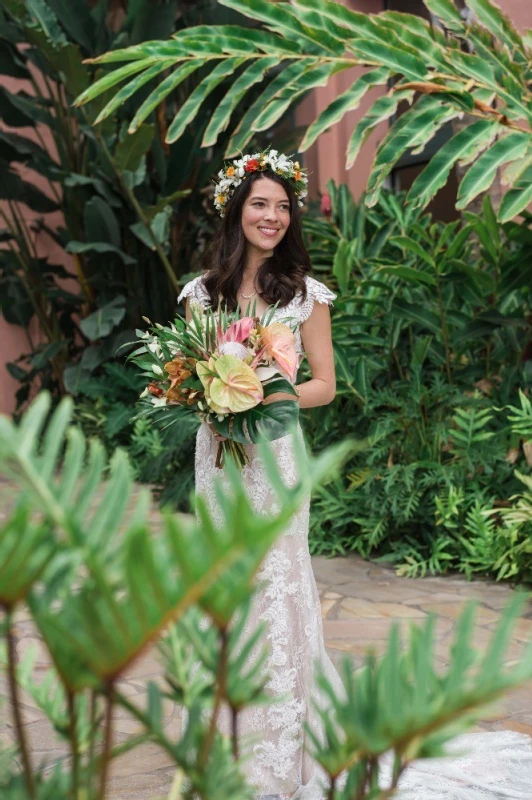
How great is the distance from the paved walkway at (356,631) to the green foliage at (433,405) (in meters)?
0.17

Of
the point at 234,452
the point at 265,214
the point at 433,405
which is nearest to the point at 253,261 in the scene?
the point at 265,214

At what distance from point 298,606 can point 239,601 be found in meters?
2.32

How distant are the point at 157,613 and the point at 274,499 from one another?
2.22 m

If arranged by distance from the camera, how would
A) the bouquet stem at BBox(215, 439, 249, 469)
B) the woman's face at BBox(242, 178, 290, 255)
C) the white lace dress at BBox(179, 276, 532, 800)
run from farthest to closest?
the woman's face at BBox(242, 178, 290, 255) < the white lace dress at BBox(179, 276, 532, 800) < the bouquet stem at BBox(215, 439, 249, 469)

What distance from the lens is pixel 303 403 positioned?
113 inches

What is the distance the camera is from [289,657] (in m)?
2.85

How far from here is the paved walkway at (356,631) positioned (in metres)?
3.01

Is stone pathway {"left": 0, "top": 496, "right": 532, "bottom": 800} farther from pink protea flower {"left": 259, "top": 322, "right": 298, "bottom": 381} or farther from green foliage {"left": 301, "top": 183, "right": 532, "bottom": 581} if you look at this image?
pink protea flower {"left": 259, "top": 322, "right": 298, "bottom": 381}

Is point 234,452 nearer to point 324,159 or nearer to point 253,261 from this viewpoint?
point 253,261

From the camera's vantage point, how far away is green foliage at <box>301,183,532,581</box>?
4.94 meters

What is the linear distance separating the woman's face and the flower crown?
49 millimetres

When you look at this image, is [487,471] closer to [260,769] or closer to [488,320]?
[488,320]

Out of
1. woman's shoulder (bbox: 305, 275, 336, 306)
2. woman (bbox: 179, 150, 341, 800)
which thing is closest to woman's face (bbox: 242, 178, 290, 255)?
woman (bbox: 179, 150, 341, 800)

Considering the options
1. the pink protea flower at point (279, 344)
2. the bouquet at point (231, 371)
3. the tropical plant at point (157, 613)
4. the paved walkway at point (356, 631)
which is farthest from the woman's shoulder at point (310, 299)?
the tropical plant at point (157, 613)
